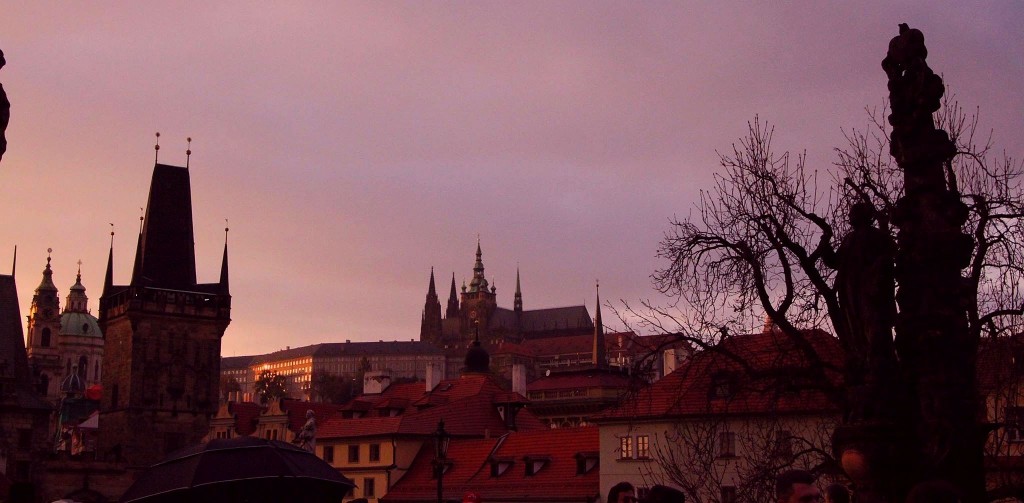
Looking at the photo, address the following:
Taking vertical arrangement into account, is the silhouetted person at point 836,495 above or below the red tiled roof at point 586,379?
below

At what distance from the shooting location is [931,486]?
6191mm

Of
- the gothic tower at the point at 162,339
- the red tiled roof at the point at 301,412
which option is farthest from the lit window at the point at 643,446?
the gothic tower at the point at 162,339

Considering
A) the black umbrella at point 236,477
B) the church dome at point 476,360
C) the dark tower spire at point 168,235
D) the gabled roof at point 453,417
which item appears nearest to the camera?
the black umbrella at point 236,477

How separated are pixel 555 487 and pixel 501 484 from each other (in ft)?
11.6

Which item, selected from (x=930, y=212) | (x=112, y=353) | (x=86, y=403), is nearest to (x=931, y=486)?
(x=930, y=212)

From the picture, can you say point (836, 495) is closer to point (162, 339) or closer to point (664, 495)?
point (664, 495)

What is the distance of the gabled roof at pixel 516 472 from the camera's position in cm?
Result: 4778

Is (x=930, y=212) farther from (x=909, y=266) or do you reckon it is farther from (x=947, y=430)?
(x=947, y=430)

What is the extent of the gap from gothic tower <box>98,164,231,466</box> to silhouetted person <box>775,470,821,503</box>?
69721 millimetres

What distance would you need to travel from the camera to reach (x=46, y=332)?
177250mm

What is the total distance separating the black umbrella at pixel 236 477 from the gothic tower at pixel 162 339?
63492mm

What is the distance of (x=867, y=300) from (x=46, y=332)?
18087 cm

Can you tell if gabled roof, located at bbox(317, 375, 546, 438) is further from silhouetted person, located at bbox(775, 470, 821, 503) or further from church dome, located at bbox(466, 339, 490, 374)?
silhouetted person, located at bbox(775, 470, 821, 503)

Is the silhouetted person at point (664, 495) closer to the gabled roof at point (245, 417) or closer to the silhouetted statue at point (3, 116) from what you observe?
the silhouetted statue at point (3, 116)
